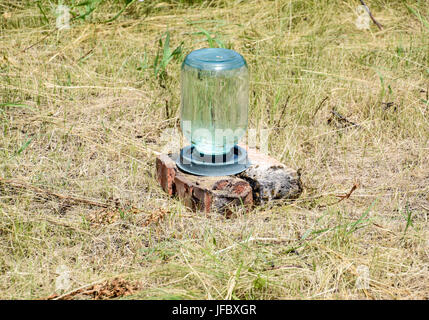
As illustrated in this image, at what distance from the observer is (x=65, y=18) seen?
4.08 metres

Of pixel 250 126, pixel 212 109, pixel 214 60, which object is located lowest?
pixel 250 126

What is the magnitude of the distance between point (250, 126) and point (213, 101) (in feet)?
1.91

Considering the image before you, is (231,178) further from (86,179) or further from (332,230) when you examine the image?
(86,179)

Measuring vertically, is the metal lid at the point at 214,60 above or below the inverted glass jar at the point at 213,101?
above

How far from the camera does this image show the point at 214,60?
98.0 inches

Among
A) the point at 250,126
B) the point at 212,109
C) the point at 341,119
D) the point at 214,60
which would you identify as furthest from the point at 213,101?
the point at 341,119

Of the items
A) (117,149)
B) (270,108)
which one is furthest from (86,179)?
(270,108)

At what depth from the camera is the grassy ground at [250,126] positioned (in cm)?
206

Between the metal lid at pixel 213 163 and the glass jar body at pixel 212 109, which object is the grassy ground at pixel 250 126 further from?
the glass jar body at pixel 212 109

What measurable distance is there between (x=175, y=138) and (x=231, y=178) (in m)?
0.73

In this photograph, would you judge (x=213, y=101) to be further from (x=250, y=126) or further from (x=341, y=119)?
(x=341, y=119)

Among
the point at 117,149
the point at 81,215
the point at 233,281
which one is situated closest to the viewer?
the point at 233,281

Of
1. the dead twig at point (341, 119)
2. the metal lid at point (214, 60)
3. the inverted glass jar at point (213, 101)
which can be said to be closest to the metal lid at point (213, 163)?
the inverted glass jar at point (213, 101)

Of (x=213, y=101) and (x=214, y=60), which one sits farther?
(x=213, y=101)
